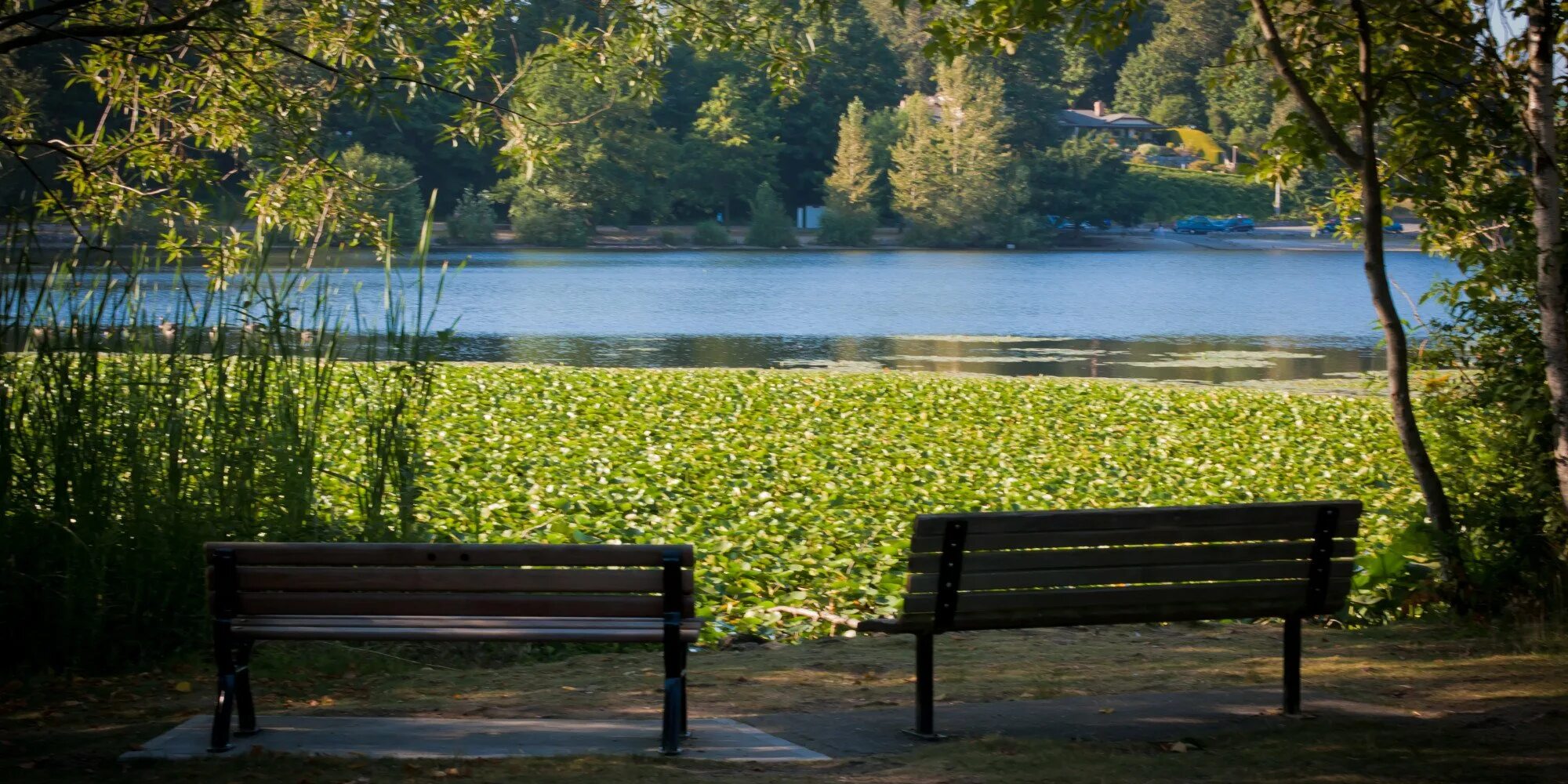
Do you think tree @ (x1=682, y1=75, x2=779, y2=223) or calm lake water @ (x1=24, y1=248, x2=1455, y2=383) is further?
tree @ (x1=682, y1=75, x2=779, y2=223)

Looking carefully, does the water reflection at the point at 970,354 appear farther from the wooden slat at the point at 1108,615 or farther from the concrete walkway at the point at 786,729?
the concrete walkway at the point at 786,729

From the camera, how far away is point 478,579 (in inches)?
184

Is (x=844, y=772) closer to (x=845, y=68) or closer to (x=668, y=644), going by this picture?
(x=668, y=644)

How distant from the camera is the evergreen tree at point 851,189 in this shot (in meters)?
79.1

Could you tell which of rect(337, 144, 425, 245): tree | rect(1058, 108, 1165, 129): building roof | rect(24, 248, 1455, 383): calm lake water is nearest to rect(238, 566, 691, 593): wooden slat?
rect(24, 248, 1455, 383): calm lake water

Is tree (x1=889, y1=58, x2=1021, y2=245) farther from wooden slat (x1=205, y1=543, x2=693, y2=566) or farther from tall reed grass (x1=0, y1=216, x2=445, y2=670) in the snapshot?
wooden slat (x1=205, y1=543, x2=693, y2=566)

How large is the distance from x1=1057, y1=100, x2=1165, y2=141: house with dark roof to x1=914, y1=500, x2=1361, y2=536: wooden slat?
97.8 m

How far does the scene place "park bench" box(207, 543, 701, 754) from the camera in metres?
4.57

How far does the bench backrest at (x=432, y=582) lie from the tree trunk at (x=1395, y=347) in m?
4.10

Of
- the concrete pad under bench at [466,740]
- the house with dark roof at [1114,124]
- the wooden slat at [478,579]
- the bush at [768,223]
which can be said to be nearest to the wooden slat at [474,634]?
the wooden slat at [478,579]


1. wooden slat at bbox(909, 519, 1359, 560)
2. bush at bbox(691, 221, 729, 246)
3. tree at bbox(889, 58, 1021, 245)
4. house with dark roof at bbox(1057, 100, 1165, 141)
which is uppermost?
house with dark roof at bbox(1057, 100, 1165, 141)

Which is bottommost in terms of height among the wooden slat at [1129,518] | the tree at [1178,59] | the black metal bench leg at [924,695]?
the black metal bench leg at [924,695]

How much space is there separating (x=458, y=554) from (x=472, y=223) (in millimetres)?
70045

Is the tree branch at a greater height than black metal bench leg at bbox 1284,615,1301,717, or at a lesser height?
greater
